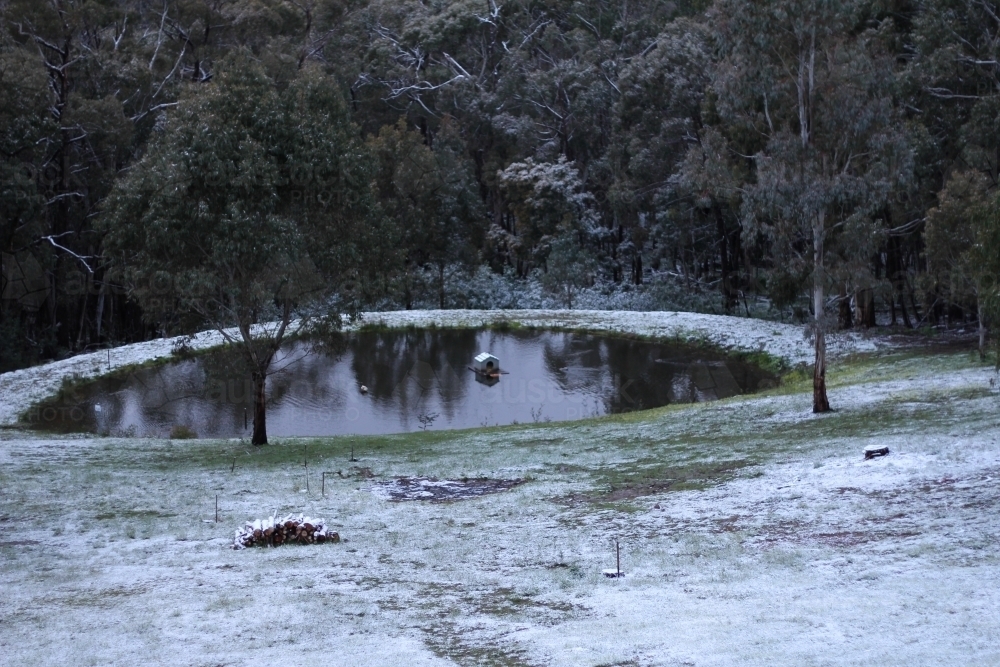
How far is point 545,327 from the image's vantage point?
160 ft

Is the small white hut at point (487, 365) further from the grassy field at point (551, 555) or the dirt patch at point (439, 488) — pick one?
the dirt patch at point (439, 488)

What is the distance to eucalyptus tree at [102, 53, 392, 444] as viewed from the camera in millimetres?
23734

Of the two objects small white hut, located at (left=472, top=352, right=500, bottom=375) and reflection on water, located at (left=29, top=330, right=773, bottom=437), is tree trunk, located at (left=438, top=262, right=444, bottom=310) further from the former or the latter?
small white hut, located at (left=472, top=352, right=500, bottom=375)

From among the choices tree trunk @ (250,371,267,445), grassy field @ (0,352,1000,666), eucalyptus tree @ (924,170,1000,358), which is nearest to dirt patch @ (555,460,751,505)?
grassy field @ (0,352,1000,666)

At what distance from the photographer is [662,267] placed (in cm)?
6912

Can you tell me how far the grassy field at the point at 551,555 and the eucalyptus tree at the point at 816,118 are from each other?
447cm

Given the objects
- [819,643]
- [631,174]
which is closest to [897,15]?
[631,174]

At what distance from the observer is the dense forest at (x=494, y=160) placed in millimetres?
24281

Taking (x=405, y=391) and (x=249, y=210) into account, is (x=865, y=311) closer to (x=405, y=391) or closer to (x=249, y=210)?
(x=405, y=391)

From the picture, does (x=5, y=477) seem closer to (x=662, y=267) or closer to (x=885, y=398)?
(x=885, y=398)

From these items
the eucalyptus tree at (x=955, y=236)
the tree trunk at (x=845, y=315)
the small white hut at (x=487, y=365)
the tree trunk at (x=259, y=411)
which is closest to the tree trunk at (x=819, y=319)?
the eucalyptus tree at (x=955, y=236)

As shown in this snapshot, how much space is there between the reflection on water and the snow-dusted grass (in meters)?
1.16

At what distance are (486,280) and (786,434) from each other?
40799mm

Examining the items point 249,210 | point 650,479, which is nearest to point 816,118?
point 650,479
